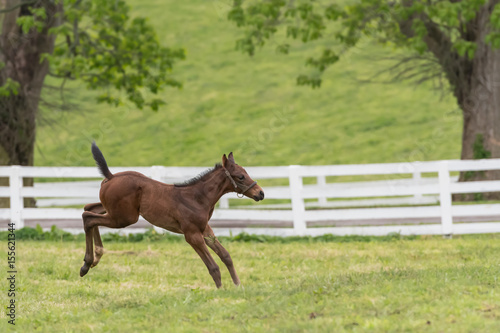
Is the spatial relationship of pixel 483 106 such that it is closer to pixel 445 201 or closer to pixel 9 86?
pixel 445 201

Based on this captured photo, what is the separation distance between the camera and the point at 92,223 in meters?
8.27

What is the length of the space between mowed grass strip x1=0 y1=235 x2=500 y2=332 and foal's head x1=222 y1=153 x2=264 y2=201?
1094 mm

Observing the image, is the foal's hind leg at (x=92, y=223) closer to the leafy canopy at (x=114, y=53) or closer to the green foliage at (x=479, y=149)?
the leafy canopy at (x=114, y=53)

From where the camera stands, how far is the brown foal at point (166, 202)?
26.8ft

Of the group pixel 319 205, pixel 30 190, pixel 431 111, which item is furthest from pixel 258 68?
pixel 30 190

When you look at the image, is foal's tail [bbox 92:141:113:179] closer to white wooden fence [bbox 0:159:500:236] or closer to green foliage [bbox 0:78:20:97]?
white wooden fence [bbox 0:159:500:236]

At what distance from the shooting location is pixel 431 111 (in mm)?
37344

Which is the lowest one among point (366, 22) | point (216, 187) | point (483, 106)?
point (483, 106)

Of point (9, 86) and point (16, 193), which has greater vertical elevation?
point (9, 86)

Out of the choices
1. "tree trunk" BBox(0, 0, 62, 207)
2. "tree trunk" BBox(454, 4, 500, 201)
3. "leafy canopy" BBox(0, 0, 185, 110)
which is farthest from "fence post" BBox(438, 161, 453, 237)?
"tree trunk" BBox(0, 0, 62, 207)

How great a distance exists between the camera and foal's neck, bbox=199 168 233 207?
830 centimetres

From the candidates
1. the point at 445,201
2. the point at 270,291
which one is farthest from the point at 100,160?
the point at 445,201

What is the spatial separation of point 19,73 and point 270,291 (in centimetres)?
1311

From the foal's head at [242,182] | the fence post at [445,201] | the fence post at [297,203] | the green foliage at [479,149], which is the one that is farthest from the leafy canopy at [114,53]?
the foal's head at [242,182]
